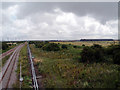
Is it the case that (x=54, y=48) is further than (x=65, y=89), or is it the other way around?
(x=54, y=48)

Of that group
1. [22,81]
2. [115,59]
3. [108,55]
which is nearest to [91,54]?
[115,59]

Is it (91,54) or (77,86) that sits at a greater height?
(91,54)

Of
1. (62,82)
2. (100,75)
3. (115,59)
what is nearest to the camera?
(62,82)

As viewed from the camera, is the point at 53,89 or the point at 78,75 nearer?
the point at 53,89

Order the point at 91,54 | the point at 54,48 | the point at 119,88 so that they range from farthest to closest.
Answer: the point at 54,48 < the point at 91,54 < the point at 119,88

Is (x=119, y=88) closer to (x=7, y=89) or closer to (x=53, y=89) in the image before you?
(x=53, y=89)

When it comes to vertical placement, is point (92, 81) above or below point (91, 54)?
below

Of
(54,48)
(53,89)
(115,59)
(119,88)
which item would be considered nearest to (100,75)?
(119,88)

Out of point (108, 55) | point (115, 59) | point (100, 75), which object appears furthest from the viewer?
point (108, 55)

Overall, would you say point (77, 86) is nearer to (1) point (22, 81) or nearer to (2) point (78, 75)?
(2) point (78, 75)
